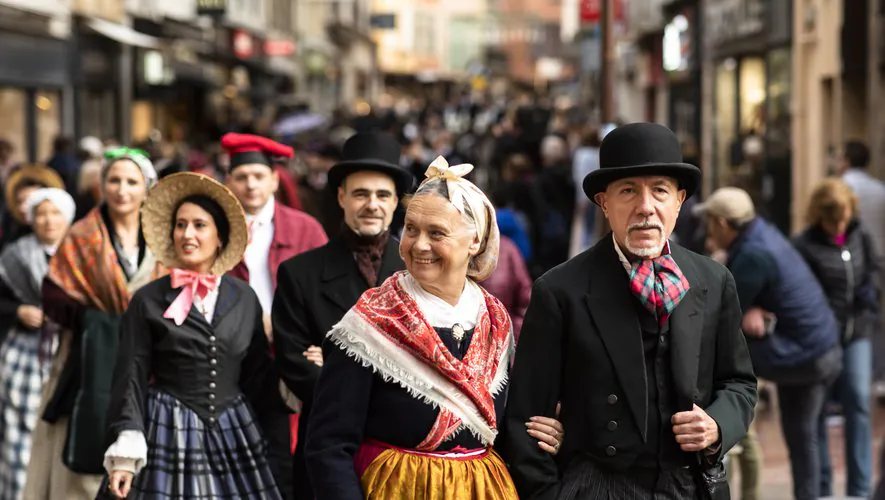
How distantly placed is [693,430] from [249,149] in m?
4.08

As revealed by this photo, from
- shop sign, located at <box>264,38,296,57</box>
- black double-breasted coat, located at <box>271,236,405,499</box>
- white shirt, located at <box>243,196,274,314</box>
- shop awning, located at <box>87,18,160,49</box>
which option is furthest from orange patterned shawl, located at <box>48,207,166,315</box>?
shop sign, located at <box>264,38,296,57</box>

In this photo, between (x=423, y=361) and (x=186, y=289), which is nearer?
(x=423, y=361)

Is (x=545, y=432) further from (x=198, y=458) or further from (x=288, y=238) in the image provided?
(x=288, y=238)

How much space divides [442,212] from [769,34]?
61.0 feet

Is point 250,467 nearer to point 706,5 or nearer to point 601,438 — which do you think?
point 601,438

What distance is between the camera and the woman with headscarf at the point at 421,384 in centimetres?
474

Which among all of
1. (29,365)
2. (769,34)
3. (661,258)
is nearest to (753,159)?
(769,34)

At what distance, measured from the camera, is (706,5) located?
28.9 m

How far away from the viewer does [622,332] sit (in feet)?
15.3

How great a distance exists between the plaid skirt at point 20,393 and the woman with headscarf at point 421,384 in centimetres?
499

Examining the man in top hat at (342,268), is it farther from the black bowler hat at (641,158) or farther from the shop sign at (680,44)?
the shop sign at (680,44)

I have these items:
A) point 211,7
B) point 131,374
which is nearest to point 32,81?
point 211,7

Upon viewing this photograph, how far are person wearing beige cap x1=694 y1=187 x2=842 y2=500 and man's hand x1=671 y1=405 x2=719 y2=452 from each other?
4.01 m

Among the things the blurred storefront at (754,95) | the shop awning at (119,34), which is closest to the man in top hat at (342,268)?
the blurred storefront at (754,95)
